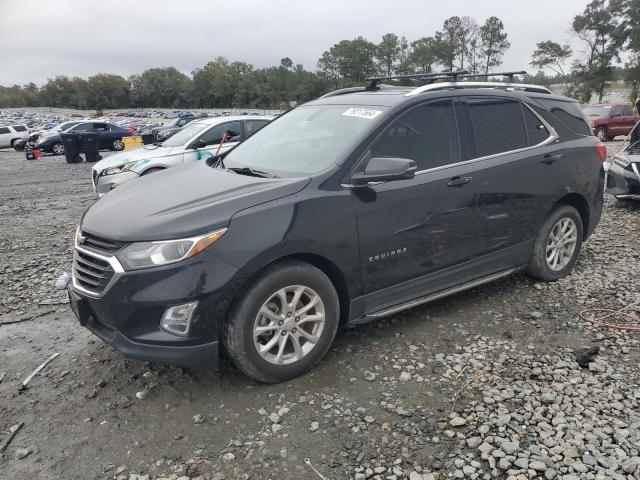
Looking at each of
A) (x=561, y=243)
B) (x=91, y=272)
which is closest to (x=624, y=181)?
(x=561, y=243)

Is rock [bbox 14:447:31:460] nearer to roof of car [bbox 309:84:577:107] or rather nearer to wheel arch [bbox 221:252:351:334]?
wheel arch [bbox 221:252:351:334]

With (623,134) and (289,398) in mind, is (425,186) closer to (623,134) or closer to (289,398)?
(289,398)

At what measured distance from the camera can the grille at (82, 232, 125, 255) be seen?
2.95 meters

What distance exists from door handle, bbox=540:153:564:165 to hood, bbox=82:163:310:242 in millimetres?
2401

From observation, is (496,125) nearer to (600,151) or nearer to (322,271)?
(600,151)

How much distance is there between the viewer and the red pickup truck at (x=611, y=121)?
21109 millimetres

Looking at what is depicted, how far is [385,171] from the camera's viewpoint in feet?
10.8

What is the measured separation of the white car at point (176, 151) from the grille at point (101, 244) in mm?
5626

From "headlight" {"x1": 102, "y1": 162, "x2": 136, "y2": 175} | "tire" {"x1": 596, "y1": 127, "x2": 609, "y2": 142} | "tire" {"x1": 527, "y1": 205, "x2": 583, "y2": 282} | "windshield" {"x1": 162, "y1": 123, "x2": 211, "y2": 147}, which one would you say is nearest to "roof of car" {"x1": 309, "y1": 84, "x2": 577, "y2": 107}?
"tire" {"x1": 527, "y1": 205, "x2": 583, "y2": 282}

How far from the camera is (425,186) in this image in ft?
12.0

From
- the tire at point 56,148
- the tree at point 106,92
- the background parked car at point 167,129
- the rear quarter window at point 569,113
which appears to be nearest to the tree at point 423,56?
the background parked car at point 167,129

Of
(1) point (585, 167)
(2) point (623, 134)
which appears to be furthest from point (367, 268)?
(2) point (623, 134)

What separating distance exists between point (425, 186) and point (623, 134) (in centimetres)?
2261

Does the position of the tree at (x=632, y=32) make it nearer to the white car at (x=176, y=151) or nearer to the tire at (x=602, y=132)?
the tire at (x=602, y=132)
